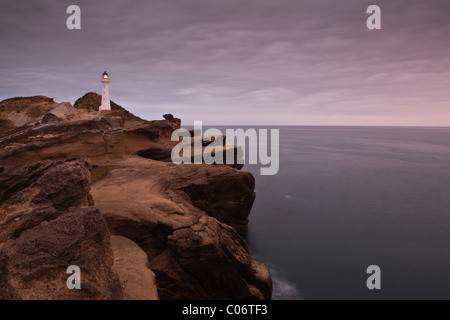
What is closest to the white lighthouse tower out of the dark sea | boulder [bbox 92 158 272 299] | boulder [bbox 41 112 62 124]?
boulder [bbox 41 112 62 124]

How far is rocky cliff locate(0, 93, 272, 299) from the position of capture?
7.97 m

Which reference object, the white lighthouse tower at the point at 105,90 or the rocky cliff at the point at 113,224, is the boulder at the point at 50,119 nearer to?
the rocky cliff at the point at 113,224

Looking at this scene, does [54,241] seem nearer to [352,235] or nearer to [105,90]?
[352,235]

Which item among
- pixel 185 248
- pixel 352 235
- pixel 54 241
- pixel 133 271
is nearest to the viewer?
pixel 54 241

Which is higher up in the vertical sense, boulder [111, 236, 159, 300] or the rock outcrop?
the rock outcrop

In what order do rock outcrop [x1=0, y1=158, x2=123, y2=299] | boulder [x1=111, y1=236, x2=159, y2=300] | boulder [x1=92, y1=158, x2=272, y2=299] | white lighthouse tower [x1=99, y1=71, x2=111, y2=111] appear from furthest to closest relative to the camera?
white lighthouse tower [x1=99, y1=71, x2=111, y2=111], boulder [x1=92, y1=158, x2=272, y2=299], boulder [x1=111, y1=236, x2=159, y2=300], rock outcrop [x1=0, y1=158, x2=123, y2=299]

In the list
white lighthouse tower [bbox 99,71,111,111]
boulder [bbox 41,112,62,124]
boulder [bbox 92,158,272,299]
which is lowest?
boulder [bbox 92,158,272,299]

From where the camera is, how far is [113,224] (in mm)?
13742

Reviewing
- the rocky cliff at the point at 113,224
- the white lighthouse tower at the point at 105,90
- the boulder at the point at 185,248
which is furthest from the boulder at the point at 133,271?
the white lighthouse tower at the point at 105,90

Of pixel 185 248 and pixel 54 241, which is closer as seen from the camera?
pixel 54 241

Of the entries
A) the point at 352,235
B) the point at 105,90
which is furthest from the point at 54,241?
the point at 105,90

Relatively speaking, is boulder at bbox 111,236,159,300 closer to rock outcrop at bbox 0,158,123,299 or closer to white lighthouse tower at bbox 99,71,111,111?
rock outcrop at bbox 0,158,123,299
